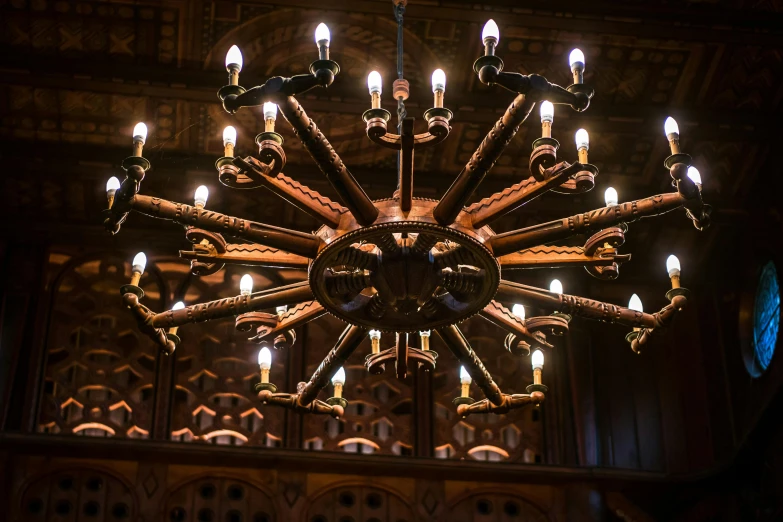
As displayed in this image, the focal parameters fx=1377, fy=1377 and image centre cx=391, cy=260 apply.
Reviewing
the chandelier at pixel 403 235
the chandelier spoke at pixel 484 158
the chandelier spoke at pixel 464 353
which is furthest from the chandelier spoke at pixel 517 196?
the chandelier spoke at pixel 464 353

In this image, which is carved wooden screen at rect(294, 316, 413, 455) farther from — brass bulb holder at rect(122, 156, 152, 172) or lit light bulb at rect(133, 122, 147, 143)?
brass bulb holder at rect(122, 156, 152, 172)

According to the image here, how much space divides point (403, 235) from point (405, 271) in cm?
21

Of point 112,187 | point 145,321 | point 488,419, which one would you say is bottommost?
point 145,321

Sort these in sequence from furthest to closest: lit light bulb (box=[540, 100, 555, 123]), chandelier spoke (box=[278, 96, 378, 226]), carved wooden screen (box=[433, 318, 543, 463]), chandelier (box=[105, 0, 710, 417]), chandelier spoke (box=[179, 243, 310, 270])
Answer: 1. carved wooden screen (box=[433, 318, 543, 463])
2. chandelier spoke (box=[179, 243, 310, 270])
3. lit light bulb (box=[540, 100, 555, 123])
4. chandelier (box=[105, 0, 710, 417])
5. chandelier spoke (box=[278, 96, 378, 226])

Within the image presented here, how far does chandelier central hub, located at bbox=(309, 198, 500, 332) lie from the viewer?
6.84m

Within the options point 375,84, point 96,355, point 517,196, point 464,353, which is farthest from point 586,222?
point 96,355

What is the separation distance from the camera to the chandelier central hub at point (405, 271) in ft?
22.5

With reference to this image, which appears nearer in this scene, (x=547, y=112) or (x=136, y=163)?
(x=136, y=163)

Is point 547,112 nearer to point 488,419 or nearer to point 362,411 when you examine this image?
point 488,419

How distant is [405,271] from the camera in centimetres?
703

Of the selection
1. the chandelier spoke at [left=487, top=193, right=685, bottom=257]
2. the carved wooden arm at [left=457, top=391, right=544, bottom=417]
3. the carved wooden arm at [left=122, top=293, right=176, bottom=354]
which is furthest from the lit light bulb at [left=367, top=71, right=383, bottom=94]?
the carved wooden arm at [left=457, top=391, right=544, bottom=417]

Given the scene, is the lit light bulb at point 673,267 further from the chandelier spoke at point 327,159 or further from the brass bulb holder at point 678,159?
the chandelier spoke at point 327,159

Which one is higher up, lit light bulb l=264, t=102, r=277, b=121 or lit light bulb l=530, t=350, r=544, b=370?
lit light bulb l=264, t=102, r=277, b=121

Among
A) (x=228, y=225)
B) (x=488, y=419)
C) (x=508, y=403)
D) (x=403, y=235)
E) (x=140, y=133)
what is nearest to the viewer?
(x=228, y=225)
